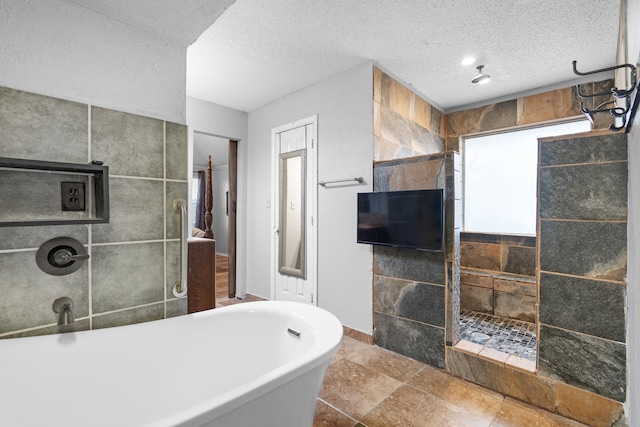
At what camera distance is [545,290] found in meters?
1.77

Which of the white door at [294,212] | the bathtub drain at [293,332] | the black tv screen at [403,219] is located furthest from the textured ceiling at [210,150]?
the bathtub drain at [293,332]

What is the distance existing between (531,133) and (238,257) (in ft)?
12.4

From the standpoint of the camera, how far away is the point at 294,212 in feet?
10.9

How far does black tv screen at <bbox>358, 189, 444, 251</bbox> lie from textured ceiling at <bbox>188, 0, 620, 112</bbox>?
3.92 ft

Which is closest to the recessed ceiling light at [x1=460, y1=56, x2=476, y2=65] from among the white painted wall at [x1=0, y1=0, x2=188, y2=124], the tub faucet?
the white painted wall at [x1=0, y1=0, x2=188, y2=124]

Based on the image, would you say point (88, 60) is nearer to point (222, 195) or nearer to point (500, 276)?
point (500, 276)

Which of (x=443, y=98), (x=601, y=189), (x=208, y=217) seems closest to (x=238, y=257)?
(x=208, y=217)

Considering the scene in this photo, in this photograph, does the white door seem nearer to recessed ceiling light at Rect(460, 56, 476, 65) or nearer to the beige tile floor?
the beige tile floor

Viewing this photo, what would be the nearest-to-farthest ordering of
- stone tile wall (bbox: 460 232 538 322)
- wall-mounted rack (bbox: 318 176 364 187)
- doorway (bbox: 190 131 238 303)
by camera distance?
wall-mounted rack (bbox: 318 176 364 187) < stone tile wall (bbox: 460 232 538 322) < doorway (bbox: 190 131 238 303)

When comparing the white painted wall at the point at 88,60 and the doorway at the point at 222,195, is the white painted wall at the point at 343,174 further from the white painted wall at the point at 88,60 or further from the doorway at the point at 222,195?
the white painted wall at the point at 88,60

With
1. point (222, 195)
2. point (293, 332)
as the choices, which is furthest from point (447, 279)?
point (222, 195)

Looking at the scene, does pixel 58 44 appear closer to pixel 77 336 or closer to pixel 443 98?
pixel 77 336

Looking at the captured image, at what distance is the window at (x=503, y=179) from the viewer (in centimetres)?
316

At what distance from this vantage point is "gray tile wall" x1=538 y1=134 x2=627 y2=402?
5.08ft
